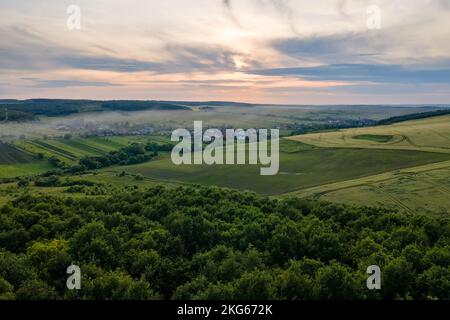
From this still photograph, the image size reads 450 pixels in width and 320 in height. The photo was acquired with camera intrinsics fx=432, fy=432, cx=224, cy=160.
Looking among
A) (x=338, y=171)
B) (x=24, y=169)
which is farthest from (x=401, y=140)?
(x=24, y=169)

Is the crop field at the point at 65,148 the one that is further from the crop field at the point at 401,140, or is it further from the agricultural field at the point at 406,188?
the agricultural field at the point at 406,188

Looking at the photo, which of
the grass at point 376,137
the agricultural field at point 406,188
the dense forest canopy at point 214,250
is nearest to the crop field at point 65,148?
the grass at point 376,137

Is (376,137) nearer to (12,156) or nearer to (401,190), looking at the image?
(401,190)

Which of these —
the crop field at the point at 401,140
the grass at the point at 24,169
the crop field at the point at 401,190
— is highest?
the crop field at the point at 401,140

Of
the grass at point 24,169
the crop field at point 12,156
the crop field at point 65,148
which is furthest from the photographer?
the crop field at point 65,148

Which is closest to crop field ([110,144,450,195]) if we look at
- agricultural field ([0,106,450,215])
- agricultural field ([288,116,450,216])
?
agricultural field ([0,106,450,215])

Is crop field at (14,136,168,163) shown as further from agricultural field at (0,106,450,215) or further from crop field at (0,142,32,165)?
agricultural field at (0,106,450,215)

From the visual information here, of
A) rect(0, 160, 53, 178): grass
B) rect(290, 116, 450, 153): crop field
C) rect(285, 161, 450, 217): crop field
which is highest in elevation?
rect(290, 116, 450, 153): crop field
